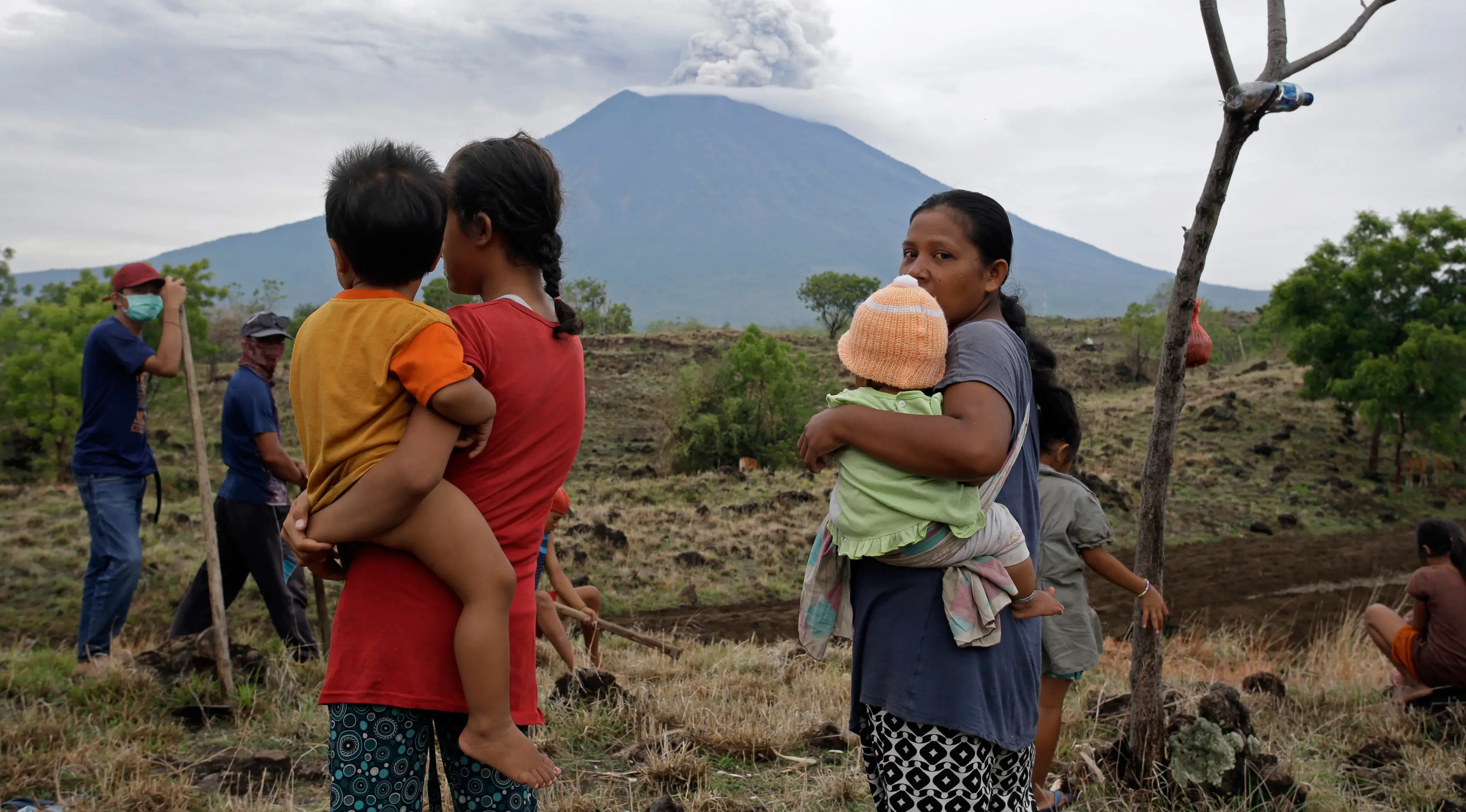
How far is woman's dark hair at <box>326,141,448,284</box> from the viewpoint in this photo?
1708 mm

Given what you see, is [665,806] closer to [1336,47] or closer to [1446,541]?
[1336,47]

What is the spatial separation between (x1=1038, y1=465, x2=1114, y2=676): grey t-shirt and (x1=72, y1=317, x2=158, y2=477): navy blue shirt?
3.98 m

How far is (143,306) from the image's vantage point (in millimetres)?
4340

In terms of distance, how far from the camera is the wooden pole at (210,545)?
395 cm

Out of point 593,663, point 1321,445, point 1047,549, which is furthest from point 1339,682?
point 1321,445

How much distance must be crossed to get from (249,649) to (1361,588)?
13.8m

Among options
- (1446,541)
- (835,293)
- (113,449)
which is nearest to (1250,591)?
(1446,541)

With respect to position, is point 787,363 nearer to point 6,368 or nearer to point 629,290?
point 6,368

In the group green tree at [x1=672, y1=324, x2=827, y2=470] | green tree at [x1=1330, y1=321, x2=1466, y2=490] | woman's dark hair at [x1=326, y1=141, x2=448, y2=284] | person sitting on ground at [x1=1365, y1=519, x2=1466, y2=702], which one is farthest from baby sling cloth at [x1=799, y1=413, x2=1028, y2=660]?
green tree at [x1=1330, y1=321, x2=1466, y2=490]

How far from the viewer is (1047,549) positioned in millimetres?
3219

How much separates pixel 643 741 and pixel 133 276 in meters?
3.22

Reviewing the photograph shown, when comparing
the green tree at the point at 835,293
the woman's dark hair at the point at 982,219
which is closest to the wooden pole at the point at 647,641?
the woman's dark hair at the point at 982,219

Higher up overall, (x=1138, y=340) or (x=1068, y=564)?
(x=1138, y=340)

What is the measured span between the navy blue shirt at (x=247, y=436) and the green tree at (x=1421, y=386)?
21.3 metres
